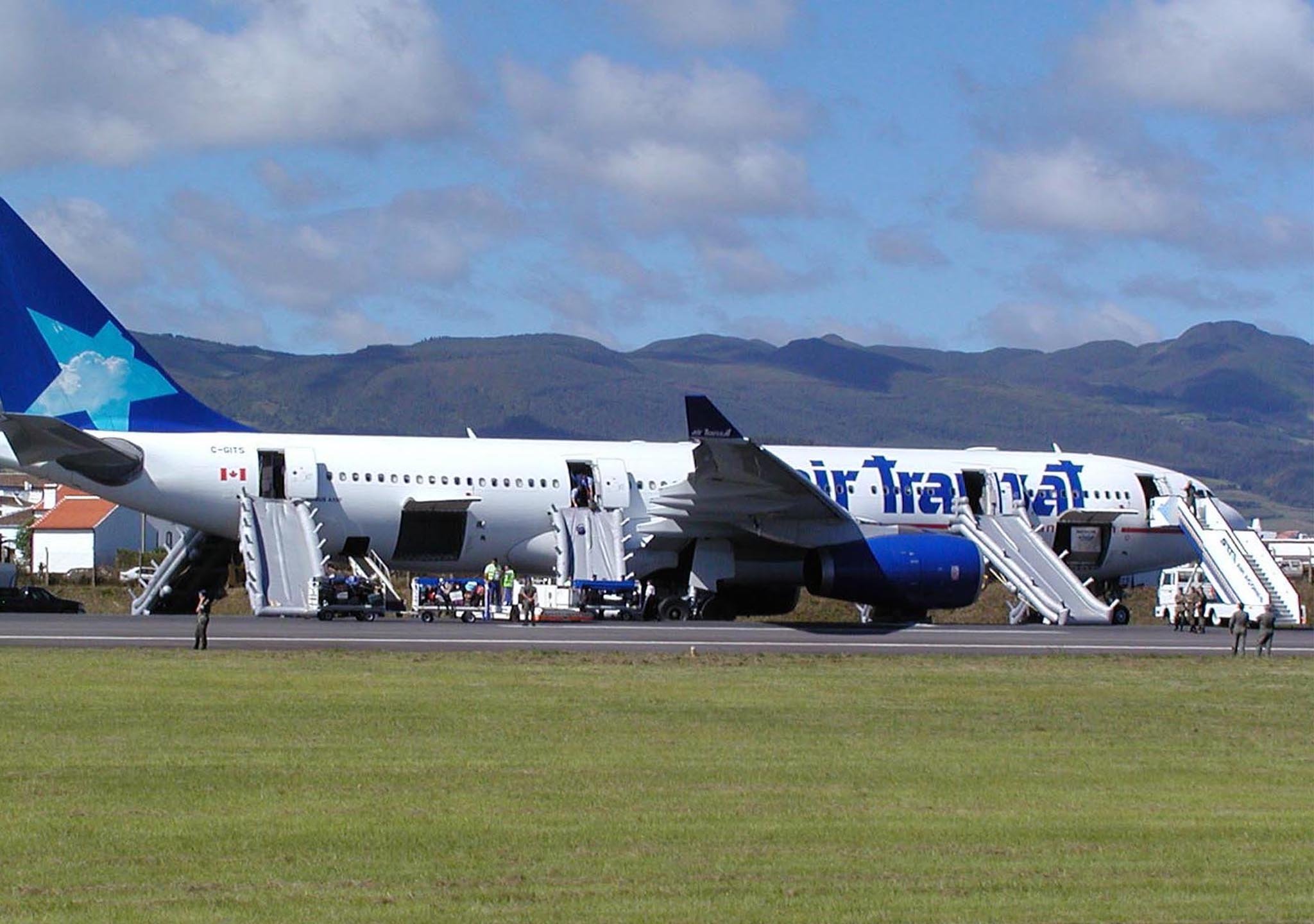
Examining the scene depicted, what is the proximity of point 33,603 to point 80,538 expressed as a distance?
6377cm

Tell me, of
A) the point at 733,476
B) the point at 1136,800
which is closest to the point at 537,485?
the point at 733,476

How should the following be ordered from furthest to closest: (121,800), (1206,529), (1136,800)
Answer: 1. (1206,529)
2. (1136,800)
3. (121,800)

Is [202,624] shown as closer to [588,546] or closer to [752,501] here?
[588,546]

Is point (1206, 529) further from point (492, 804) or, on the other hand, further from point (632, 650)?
point (492, 804)

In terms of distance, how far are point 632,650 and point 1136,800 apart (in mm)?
13804

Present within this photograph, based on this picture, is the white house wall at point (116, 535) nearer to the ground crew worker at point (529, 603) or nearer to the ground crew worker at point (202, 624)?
the ground crew worker at point (529, 603)

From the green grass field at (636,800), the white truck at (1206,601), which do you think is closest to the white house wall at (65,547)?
the white truck at (1206,601)

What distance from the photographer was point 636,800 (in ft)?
42.9

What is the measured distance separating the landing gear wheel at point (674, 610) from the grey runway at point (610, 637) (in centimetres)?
198

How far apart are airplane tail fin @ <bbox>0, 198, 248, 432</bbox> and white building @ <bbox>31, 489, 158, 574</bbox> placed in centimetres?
7109

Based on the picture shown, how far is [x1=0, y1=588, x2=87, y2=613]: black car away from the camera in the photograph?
1827 inches

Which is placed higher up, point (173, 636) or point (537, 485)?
point (537, 485)

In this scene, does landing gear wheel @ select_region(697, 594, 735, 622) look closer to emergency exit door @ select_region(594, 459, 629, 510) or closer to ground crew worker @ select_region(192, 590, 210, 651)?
emergency exit door @ select_region(594, 459, 629, 510)

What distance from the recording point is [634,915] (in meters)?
9.62
